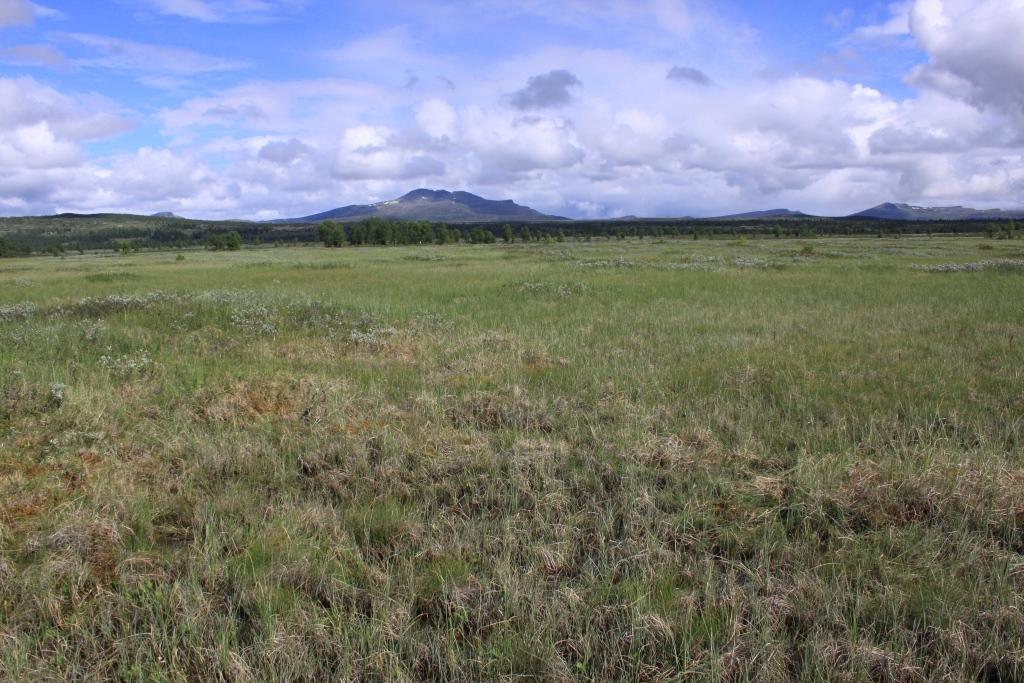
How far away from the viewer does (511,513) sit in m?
4.88

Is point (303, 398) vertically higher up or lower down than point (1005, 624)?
higher up

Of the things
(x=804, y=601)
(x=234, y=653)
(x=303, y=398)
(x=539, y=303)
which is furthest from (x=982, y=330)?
(x=234, y=653)

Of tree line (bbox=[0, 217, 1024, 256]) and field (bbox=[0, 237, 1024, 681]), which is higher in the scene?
tree line (bbox=[0, 217, 1024, 256])

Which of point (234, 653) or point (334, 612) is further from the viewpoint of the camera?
point (334, 612)

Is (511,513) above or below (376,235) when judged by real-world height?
below

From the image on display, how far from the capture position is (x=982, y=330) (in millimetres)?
12086

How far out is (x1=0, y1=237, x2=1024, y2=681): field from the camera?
Result: 130 inches

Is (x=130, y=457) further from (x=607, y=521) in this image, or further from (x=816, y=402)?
(x=816, y=402)

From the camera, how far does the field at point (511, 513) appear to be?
331cm

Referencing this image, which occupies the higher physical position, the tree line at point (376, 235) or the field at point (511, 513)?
the tree line at point (376, 235)

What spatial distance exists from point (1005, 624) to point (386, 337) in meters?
10.4

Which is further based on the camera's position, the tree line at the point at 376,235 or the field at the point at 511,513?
the tree line at the point at 376,235

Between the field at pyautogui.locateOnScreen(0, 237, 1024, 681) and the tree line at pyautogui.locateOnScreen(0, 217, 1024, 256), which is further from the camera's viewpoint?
the tree line at pyautogui.locateOnScreen(0, 217, 1024, 256)

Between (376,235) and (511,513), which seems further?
(376,235)
